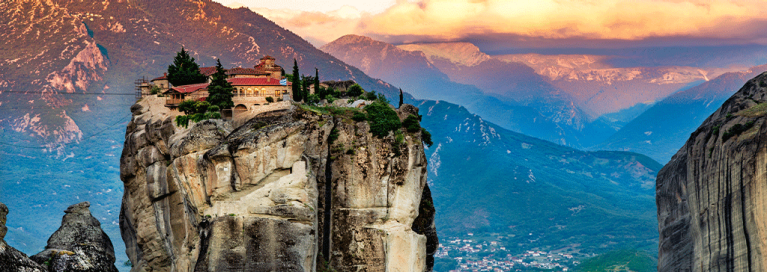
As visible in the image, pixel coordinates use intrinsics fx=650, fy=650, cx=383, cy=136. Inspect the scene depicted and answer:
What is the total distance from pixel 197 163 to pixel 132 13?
503 ft

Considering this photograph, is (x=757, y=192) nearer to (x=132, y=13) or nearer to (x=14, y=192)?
(x=14, y=192)

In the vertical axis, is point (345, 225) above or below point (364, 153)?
below

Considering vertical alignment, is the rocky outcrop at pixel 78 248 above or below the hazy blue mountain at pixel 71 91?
below

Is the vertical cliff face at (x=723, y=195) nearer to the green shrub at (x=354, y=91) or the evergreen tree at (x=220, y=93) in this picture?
the green shrub at (x=354, y=91)

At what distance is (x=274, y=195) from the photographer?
Result: 5012 centimetres

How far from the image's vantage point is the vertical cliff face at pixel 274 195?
4894cm

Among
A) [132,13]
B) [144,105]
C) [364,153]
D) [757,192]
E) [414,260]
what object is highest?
[132,13]

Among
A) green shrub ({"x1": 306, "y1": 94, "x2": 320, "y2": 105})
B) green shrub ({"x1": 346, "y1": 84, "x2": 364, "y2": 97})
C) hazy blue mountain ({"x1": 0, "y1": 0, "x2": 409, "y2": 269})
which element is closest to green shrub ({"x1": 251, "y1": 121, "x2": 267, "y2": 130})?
green shrub ({"x1": 306, "y1": 94, "x2": 320, "y2": 105})

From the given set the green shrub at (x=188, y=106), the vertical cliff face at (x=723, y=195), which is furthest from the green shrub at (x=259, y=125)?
the vertical cliff face at (x=723, y=195)

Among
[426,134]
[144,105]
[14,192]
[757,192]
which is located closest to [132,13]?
[14,192]

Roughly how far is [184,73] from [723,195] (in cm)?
5655

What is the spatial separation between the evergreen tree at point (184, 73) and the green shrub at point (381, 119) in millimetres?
23205

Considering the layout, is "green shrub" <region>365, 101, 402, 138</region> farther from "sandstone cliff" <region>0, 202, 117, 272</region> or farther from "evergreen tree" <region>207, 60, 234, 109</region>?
"sandstone cliff" <region>0, 202, 117, 272</region>

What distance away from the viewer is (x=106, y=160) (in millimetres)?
152500
